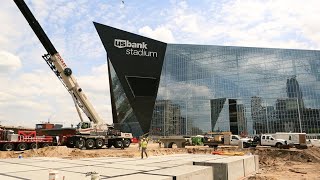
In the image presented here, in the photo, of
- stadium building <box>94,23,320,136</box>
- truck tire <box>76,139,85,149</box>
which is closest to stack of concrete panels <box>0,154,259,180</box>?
truck tire <box>76,139,85,149</box>

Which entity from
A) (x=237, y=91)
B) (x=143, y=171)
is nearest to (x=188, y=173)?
(x=143, y=171)

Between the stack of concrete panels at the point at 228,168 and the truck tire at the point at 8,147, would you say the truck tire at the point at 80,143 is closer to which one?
the truck tire at the point at 8,147

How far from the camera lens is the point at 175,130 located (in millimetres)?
101375

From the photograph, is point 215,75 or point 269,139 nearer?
point 269,139

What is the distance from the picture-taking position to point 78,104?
35719mm

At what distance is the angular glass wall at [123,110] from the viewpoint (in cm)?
9462

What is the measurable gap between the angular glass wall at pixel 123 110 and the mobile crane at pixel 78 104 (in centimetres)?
5637

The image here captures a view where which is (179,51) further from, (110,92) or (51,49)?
(51,49)

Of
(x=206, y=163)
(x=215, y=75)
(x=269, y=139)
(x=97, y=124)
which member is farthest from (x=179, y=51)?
(x=206, y=163)

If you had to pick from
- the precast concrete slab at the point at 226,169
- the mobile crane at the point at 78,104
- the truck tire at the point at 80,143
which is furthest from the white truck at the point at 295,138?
the precast concrete slab at the point at 226,169

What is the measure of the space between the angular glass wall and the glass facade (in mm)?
7396

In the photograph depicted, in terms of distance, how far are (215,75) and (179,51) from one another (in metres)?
15.5

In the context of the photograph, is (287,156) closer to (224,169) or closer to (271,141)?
(271,141)

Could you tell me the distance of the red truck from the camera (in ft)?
99.7
